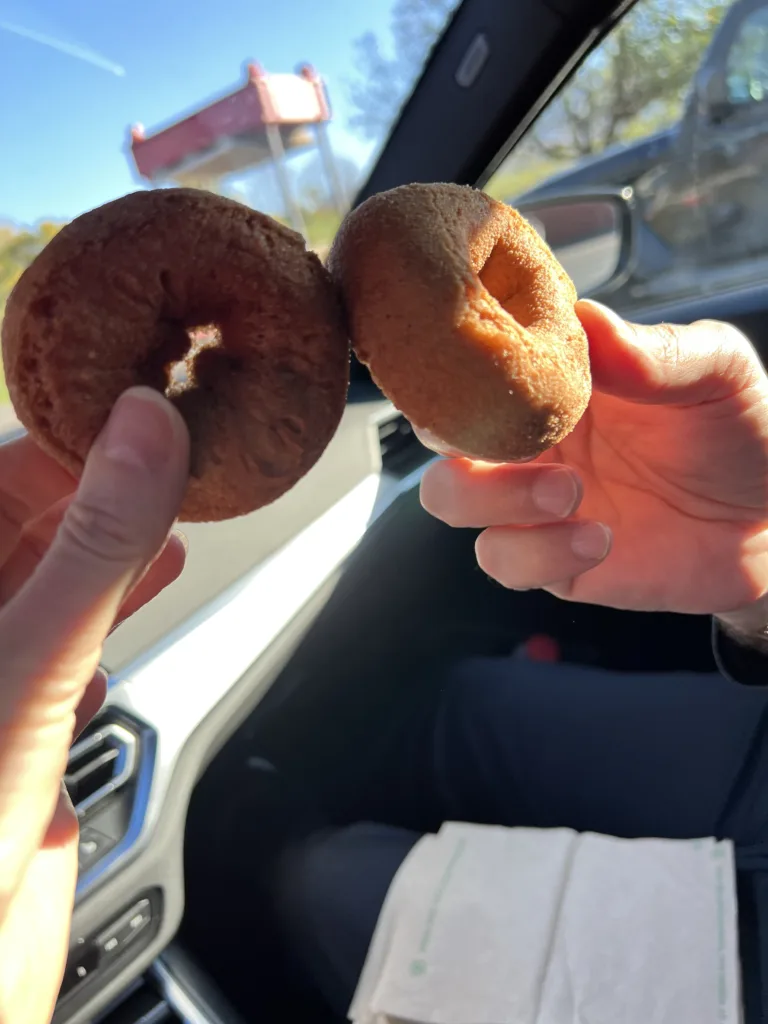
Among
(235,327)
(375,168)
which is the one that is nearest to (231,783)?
(235,327)

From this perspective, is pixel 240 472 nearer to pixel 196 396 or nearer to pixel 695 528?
pixel 196 396

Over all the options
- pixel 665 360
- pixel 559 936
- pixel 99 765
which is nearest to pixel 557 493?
pixel 665 360

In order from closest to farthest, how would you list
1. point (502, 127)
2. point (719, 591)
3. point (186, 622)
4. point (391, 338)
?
point (391, 338), point (719, 591), point (186, 622), point (502, 127)

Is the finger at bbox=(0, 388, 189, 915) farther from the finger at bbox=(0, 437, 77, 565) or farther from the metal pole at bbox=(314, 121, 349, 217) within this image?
the metal pole at bbox=(314, 121, 349, 217)

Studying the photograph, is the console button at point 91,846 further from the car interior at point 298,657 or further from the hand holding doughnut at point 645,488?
the hand holding doughnut at point 645,488

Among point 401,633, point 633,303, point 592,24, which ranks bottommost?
point 401,633

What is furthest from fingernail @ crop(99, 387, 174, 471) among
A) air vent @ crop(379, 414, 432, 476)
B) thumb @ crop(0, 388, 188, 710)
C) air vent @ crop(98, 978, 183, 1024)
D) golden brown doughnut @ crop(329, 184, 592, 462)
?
air vent @ crop(379, 414, 432, 476)
